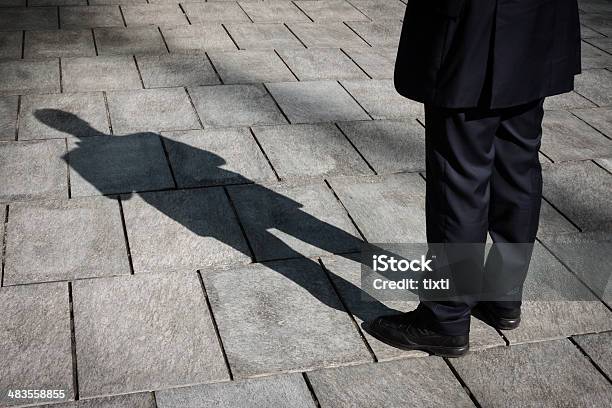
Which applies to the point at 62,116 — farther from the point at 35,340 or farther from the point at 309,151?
the point at 35,340

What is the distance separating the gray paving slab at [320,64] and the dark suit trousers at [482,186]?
9.27ft

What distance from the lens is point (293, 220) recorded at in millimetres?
3928

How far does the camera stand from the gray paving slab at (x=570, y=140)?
15.6ft

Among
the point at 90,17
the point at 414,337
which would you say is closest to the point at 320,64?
the point at 90,17

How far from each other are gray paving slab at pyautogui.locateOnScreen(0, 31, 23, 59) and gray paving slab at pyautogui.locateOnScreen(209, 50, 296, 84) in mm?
1425

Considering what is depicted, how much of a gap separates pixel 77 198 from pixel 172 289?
953mm

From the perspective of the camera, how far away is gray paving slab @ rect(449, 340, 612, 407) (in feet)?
9.41

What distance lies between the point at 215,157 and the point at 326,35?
98.2 inches

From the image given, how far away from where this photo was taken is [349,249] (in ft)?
12.2

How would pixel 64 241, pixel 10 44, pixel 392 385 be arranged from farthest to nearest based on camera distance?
pixel 10 44, pixel 64 241, pixel 392 385

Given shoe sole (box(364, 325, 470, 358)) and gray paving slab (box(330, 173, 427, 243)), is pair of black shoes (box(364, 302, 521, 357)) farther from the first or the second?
gray paving slab (box(330, 173, 427, 243))

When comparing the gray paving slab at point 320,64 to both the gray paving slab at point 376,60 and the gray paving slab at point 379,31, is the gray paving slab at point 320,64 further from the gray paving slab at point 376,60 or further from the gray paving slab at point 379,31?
the gray paving slab at point 379,31

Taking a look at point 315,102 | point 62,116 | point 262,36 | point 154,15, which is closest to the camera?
point 62,116

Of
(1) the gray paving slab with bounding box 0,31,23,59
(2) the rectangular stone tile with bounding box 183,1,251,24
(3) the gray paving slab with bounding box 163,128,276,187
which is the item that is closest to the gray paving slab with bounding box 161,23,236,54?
(2) the rectangular stone tile with bounding box 183,1,251,24
